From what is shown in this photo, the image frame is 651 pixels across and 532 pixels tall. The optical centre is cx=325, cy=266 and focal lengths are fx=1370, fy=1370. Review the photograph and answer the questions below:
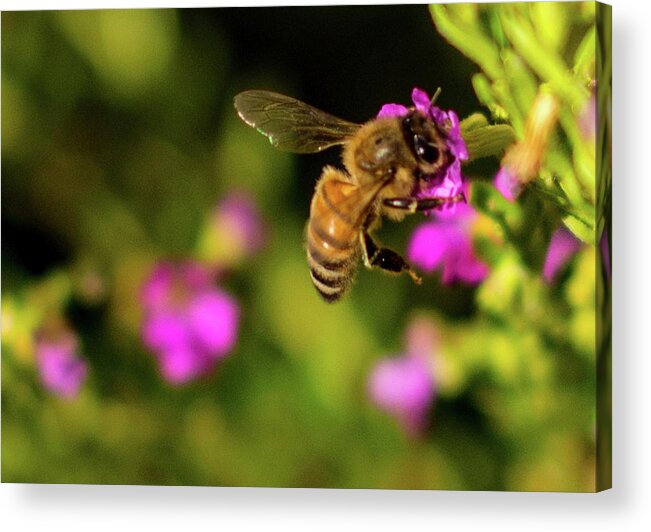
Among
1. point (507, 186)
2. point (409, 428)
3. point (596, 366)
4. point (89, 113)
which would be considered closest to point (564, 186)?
point (507, 186)

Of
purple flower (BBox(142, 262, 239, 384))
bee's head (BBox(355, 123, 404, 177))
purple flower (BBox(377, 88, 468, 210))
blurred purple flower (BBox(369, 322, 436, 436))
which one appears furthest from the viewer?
purple flower (BBox(142, 262, 239, 384))

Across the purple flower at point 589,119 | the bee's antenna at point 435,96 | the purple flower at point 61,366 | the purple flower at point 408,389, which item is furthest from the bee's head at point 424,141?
the purple flower at point 61,366

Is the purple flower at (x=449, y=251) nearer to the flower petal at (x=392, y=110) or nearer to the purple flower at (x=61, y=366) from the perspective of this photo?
the flower petal at (x=392, y=110)

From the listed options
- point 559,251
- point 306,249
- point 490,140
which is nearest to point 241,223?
point 306,249

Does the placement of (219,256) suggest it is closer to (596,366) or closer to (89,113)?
(89,113)

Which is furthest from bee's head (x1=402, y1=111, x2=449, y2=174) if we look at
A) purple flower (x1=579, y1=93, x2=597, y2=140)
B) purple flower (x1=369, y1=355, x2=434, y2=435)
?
purple flower (x1=369, y1=355, x2=434, y2=435)

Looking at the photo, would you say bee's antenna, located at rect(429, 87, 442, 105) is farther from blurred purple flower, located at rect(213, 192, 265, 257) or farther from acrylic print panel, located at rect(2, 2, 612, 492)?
blurred purple flower, located at rect(213, 192, 265, 257)

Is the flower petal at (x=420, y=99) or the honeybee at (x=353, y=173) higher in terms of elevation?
the flower petal at (x=420, y=99)
